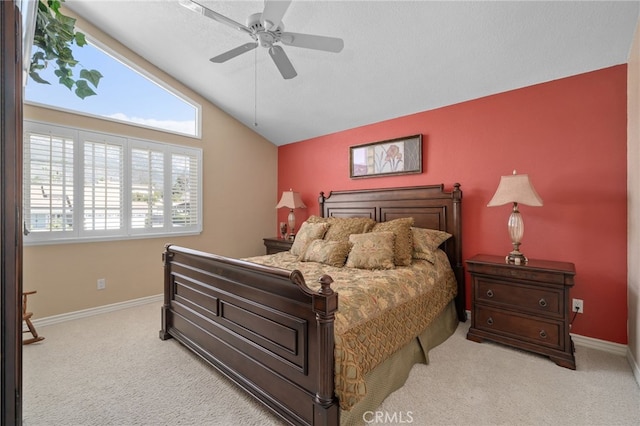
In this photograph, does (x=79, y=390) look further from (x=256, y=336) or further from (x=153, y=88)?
(x=153, y=88)

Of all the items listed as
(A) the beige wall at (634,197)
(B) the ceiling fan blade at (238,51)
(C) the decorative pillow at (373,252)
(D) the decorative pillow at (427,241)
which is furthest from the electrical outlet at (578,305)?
(B) the ceiling fan blade at (238,51)

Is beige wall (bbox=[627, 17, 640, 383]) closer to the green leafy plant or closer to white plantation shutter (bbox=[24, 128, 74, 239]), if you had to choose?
the green leafy plant

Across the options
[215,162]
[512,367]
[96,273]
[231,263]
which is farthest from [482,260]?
[96,273]

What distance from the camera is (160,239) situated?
4062 mm

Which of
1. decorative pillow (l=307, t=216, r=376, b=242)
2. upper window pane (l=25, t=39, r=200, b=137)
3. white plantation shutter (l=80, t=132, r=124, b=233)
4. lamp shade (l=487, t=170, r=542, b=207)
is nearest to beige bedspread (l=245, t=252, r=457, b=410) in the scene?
decorative pillow (l=307, t=216, r=376, b=242)

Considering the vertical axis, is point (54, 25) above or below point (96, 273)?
above

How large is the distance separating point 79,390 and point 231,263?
140 centimetres

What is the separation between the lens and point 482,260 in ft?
9.12

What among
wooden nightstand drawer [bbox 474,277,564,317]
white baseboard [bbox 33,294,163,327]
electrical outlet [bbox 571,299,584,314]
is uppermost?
wooden nightstand drawer [bbox 474,277,564,317]

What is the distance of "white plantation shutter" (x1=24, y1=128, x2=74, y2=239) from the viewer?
3064mm

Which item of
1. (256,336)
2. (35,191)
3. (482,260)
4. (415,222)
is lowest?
(256,336)

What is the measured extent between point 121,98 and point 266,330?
3663 millimetres

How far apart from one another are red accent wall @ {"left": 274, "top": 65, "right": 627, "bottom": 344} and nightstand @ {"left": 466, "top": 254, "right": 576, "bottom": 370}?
353 mm

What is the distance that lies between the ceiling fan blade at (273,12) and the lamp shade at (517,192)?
2.33 metres
